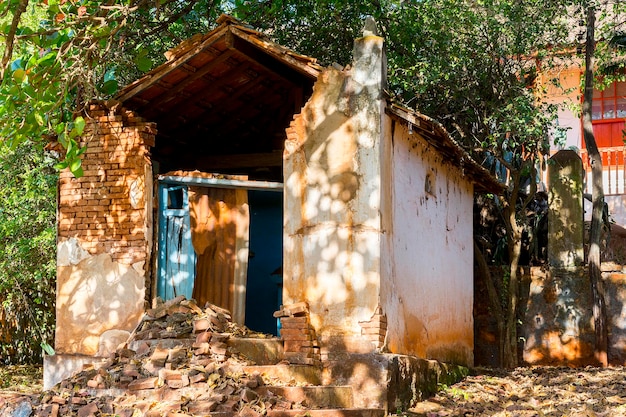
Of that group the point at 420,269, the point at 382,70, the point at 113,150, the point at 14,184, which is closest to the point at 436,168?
the point at 420,269

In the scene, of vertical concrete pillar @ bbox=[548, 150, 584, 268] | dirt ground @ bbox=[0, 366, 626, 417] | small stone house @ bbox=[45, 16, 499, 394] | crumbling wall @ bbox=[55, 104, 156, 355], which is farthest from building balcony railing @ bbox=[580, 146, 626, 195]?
crumbling wall @ bbox=[55, 104, 156, 355]

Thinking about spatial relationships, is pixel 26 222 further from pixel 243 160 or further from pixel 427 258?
pixel 427 258

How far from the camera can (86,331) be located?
424 inches

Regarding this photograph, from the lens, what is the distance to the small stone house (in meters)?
9.80

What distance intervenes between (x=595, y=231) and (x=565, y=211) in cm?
91

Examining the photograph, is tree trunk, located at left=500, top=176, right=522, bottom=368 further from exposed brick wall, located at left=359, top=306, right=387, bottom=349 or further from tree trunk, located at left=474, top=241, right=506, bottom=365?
exposed brick wall, located at left=359, top=306, right=387, bottom=349

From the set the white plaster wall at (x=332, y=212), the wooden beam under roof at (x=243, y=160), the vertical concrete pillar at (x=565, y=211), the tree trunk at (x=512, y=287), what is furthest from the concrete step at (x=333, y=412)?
the vertical concrete pillar at (x=565, y=211)

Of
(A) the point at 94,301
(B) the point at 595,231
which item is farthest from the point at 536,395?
(A) the point at 94,301

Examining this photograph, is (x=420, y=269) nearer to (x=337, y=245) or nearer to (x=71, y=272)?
(x=337, y=245)

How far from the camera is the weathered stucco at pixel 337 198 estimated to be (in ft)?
31.7

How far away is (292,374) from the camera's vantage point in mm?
9539

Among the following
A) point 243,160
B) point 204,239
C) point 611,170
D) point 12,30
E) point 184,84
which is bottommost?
point 204,239

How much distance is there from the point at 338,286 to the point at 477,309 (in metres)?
5.56

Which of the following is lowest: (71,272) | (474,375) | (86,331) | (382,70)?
(474,375)
